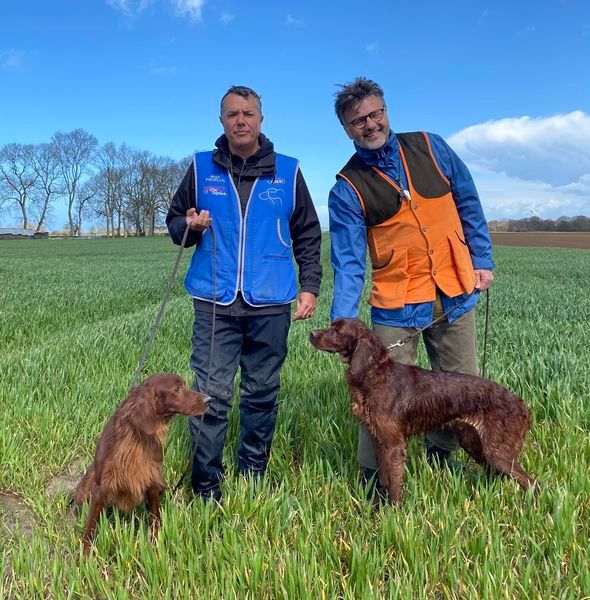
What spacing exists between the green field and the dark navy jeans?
7.9 inches

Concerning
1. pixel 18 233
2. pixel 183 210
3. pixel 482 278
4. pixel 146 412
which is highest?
pixel 18 233

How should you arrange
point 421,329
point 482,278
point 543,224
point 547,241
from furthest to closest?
point 543,224
point 547,241
point 482,278
point 421,329

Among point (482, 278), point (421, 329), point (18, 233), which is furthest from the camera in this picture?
point (18, 233)

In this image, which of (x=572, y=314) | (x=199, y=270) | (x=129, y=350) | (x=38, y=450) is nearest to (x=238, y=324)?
(x=199, y=270)

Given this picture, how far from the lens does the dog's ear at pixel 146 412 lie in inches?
111

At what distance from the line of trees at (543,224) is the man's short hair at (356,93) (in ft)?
319

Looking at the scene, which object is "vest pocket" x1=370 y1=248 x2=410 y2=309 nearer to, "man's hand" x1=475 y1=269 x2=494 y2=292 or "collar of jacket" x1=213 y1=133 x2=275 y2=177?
"man's hand" x1=475 y1=269 x2=494 y2=292

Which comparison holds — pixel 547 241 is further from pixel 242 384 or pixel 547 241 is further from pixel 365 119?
pixel 242 384

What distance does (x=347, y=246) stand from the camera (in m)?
3.63

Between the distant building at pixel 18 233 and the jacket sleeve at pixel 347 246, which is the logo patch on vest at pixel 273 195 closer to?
the jacket sleeve at pixel 347 246

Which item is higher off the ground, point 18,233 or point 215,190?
point 18,233

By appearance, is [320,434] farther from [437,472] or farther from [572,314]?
[572,314]

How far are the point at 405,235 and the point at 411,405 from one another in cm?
111

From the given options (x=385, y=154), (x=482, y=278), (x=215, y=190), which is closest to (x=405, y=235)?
(x=385, y=154)
